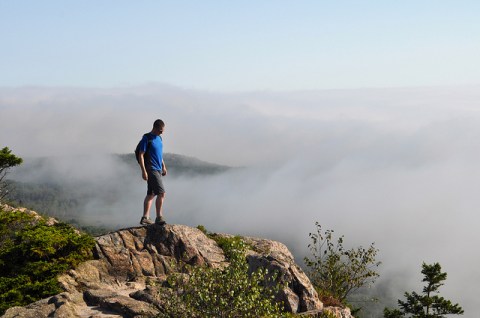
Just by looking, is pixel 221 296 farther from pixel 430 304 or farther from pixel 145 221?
pixel 430 304

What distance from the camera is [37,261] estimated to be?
18.4m

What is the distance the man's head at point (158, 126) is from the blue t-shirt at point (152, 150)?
211 mm

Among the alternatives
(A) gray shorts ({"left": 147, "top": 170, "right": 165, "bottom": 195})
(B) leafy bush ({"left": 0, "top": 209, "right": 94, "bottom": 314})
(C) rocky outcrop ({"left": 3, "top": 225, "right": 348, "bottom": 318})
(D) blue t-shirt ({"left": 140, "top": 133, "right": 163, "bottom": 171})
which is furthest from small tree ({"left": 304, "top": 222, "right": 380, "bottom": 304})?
(B) leafy bush ({"left": 0, "top": 209, "right": 94, "bottom": 314})

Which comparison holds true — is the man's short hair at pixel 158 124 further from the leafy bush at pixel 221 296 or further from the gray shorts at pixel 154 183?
the leafy bush at pixel 221 296

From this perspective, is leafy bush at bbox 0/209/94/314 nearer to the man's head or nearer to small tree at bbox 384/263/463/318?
the man's head

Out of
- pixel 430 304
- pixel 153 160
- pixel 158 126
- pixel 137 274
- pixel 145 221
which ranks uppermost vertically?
pixel 158 126

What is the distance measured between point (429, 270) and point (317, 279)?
29.7m

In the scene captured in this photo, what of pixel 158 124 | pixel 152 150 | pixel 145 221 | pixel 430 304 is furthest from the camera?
pixel 430 304

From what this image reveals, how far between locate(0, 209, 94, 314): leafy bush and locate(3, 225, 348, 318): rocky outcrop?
0.46 meters

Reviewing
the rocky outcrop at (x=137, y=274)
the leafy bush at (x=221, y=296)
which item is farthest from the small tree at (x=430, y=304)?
the leafy bush at (x=221, y=296)

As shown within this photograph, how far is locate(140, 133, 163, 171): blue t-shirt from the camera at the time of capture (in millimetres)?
19656

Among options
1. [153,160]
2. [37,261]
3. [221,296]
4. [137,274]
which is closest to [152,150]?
[153,160]

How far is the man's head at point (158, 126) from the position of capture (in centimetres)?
1962

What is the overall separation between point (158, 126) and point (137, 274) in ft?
18.9
